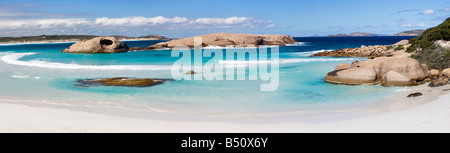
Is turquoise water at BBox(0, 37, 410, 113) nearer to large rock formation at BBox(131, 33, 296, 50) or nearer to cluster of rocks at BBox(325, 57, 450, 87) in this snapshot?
cluster of rocks at BBox(325, 57, 450, 87)

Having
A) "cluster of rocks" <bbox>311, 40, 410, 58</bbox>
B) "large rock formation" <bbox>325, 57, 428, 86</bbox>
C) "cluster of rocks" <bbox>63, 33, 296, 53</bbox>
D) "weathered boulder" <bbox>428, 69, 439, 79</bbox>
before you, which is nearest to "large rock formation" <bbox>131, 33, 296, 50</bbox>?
"cluster of rocks" <bbox>63, 33, 296, 53</bbox>

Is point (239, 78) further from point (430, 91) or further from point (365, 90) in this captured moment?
point (430, 91)

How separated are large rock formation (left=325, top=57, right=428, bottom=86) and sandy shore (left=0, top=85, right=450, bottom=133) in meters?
4.20

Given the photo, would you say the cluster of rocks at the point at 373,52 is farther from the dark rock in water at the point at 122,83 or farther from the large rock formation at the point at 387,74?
the dark rock in water at the point at 122,83

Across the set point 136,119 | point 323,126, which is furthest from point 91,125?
point 323,126

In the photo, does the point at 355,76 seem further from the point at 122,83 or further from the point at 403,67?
the point at 122,83

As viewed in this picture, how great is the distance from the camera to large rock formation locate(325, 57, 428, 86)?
14.6 metres

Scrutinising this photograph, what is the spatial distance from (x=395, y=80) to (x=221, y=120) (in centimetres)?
931

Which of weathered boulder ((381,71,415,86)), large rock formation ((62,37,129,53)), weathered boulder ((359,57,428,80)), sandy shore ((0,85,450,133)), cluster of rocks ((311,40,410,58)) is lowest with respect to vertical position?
sandy shore ((0,85,450,133))

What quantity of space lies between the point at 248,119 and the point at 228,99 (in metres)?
3.34

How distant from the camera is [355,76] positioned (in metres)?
15.2

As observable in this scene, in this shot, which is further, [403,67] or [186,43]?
[186,43]

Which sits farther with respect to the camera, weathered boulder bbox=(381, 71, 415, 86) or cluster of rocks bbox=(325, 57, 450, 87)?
cluster of rocks bbox=(325, 57, 450, 87)

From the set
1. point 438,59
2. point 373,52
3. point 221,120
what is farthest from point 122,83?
point 373,52
